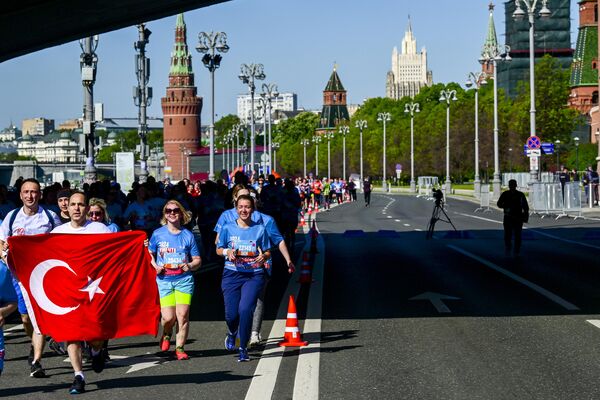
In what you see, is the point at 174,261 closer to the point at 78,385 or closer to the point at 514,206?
the point at 78,385

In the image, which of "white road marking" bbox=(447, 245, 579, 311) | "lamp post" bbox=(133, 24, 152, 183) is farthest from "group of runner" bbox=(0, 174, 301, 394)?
"lamp post" bbox=(133, 24, 152, 183)

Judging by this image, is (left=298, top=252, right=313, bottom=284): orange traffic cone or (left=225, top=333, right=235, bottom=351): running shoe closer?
(left=225, top=333, right=235, bottom=351): running shoe

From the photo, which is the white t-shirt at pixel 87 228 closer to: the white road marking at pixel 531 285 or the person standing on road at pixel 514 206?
the white road marking at pixel 531 285

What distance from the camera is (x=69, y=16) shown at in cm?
2553

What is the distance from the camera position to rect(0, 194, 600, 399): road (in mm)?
10523

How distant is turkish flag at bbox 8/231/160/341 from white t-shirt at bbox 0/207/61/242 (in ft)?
2.68

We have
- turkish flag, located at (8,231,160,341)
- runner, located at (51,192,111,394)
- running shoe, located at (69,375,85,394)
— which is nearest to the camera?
running shoe, located at (69,375,85,394)

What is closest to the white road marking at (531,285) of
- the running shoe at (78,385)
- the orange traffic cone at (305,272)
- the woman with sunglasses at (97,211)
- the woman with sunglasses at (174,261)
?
the orange traffic cone at (305,272)

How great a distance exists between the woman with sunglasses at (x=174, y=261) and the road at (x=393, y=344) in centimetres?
58

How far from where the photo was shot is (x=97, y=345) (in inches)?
441

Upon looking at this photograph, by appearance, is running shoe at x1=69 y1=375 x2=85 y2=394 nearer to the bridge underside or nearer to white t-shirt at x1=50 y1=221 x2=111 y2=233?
white t-shirt at x1=50 y1=221 x2=111 y2=233

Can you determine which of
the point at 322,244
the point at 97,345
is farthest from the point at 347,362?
the point at 322,244

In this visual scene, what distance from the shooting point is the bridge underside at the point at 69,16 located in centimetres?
2455

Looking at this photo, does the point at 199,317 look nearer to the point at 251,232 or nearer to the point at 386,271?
the point at 251,232
